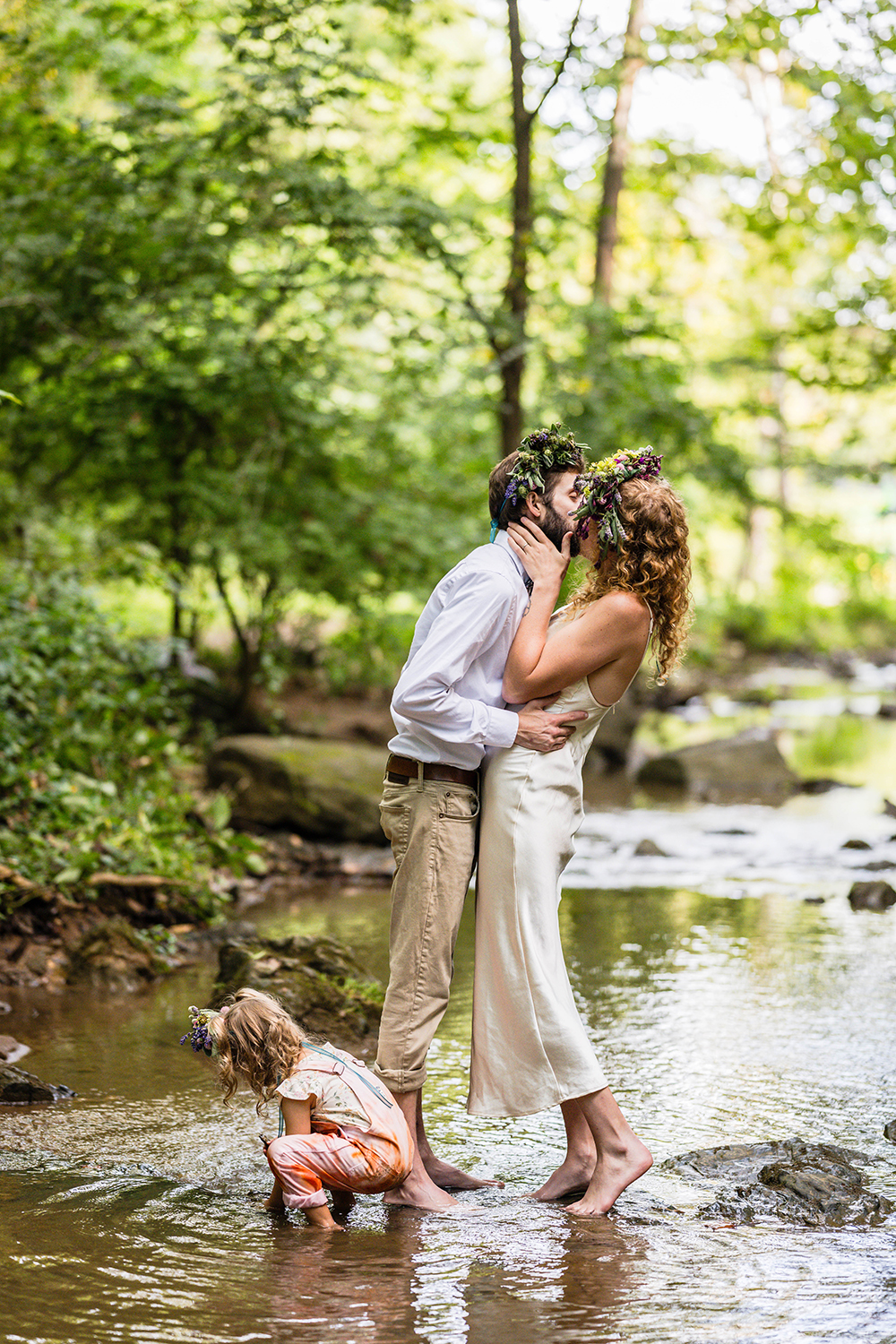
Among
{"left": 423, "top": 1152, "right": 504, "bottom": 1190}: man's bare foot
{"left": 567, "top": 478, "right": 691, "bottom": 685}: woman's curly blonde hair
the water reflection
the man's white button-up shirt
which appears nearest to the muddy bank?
the water reflection


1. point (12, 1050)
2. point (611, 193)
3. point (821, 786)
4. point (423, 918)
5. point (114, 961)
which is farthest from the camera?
point (611, 193)

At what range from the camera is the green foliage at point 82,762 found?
6.82 metres

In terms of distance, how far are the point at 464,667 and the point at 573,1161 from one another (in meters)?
1.53

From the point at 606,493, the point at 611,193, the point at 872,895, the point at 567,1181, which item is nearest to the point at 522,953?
the point at 567,1181

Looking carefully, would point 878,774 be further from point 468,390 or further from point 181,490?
point 181,490

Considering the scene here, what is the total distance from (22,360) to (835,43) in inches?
294

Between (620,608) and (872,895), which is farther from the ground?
(620,608)

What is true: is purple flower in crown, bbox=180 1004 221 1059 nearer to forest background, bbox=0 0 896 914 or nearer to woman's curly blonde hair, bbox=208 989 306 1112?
woman's curly blonde hair, bbox=208 989 306 1112

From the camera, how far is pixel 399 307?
35.7 feet

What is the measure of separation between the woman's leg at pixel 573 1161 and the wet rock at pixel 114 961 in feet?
9.30

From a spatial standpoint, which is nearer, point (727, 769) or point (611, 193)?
point (727, 769)

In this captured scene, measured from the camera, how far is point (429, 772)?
12.6ft

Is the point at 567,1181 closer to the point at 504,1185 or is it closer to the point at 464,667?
the point at 504,1185

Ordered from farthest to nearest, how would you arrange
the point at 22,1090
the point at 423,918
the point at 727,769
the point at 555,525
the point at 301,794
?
1. the point at 727,769
2. the point at 301,794
3. the point at 22,1090
4. the point at 555,525
5. the point at 423,918
